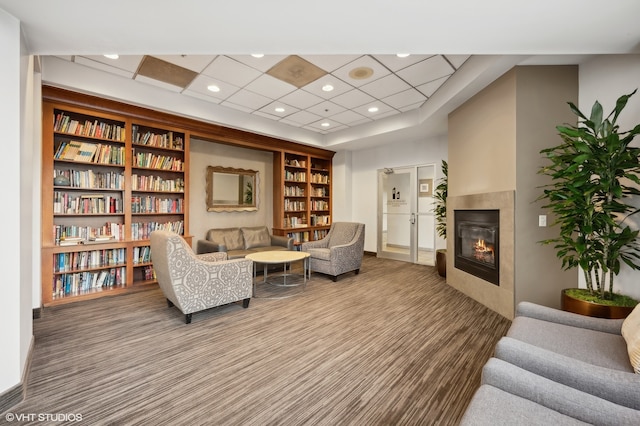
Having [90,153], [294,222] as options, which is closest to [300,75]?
[90,153]

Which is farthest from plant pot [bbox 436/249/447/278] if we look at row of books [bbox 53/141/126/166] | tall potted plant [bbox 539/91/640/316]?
row of books [bbox 53/141/126/166]

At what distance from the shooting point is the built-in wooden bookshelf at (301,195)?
6.34m

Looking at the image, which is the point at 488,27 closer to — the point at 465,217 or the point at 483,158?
the point at 483,158

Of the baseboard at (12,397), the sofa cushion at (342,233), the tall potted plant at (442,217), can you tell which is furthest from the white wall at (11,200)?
the tall potted plant at (442,217)

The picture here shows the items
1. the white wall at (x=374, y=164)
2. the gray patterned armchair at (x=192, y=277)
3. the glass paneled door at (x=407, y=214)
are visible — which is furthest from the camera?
the glass paneled door at (x=407, y=214)

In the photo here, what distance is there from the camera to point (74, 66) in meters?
3.46

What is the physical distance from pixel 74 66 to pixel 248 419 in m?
4.56

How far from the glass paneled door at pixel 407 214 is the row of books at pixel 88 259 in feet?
18.0

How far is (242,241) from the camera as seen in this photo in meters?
5.57

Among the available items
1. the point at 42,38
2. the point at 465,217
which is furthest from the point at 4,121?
the point at 465,217

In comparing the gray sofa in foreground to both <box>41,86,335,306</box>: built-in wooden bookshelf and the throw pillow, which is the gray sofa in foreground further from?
<box>41,86,335,306</box>: built-in wooden bookshelf

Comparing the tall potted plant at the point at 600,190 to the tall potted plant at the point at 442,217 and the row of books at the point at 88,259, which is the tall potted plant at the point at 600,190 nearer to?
the tall potted plant at the point at 442,217

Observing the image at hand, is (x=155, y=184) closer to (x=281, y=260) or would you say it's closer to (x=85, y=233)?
(x=85, y=233)

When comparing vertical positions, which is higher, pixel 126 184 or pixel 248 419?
pixel 126 184
